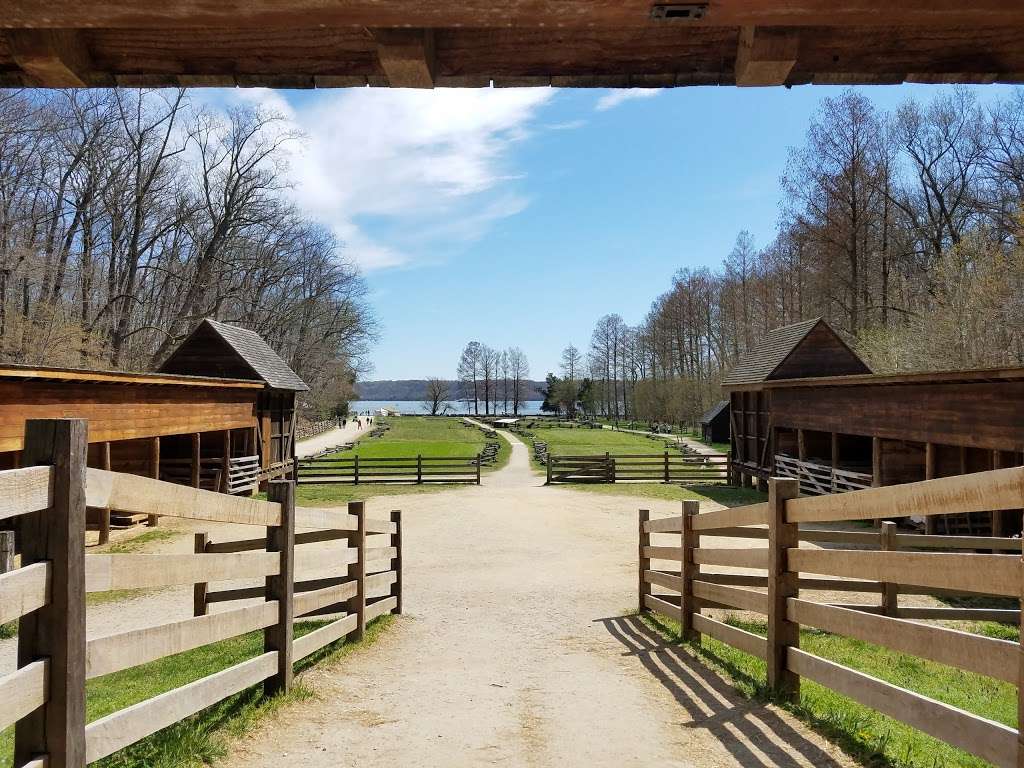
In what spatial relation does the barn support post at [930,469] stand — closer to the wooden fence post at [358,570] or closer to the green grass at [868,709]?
the green grass at [868,709]

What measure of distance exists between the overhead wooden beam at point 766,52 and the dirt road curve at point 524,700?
134 inches

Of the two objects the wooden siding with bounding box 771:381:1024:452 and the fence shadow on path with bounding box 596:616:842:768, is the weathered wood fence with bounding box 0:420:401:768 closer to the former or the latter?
the fence shadow on path with bounding box 596:616:842:768

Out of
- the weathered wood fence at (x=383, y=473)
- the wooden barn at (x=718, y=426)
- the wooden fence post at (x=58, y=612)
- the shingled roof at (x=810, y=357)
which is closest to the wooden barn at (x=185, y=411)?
the weathered wood fence at (x=383, y=473)

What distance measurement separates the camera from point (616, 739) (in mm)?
4039

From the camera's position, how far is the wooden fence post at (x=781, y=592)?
14.7ft

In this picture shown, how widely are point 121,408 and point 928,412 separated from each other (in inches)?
638

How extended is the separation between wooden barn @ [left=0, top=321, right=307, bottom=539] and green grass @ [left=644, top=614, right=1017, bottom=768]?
1007 cm

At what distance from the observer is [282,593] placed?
15.0 ft

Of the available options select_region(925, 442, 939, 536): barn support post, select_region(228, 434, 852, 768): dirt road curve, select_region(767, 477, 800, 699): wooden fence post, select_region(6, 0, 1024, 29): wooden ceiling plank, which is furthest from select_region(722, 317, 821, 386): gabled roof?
select_region(6, 0, 1024, 29): wooden ceiling plank

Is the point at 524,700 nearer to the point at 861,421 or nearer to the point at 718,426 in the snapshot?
the point at 861,421

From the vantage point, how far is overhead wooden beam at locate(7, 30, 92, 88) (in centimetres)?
299

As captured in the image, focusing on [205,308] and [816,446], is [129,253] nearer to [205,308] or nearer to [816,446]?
[205,308]

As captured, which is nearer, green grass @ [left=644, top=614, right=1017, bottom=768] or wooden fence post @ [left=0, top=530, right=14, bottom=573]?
green grass @ [left=644, top=614, right=1017, bottom=768]

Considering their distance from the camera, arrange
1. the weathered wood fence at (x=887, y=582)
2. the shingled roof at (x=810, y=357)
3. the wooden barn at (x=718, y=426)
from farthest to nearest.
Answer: the wooden barn at (x=718, y=426) → the shingled roof at (x=810, y=357) → the weathered wood fence at (x=887, y=582)
